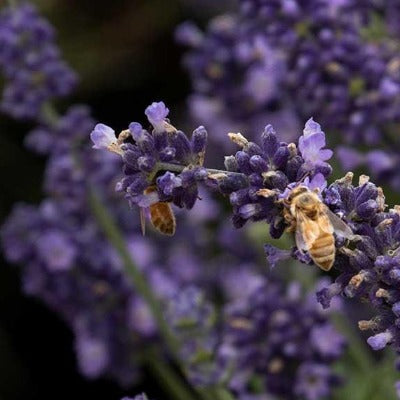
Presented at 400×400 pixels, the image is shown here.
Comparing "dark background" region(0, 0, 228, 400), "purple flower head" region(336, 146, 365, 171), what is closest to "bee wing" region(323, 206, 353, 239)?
"purple flower head" region(336, 146, 365, 171)

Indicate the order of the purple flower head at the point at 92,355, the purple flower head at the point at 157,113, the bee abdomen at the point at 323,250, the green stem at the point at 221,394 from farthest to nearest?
1. the purple flower head at the point at 92,355
2. the green stem at the point at 221,394
3. the purple flower head at the point at 157,113
4. the bee abdomen at the point at 323,250

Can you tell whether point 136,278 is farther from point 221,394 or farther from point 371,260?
point 371,260

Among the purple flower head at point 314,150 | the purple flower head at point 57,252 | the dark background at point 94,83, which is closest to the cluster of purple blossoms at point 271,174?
the purple flower head at point 314,150

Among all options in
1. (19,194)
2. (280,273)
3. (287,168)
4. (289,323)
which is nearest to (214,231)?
(280,273)

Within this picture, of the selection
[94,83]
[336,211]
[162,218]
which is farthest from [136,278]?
[94,83]

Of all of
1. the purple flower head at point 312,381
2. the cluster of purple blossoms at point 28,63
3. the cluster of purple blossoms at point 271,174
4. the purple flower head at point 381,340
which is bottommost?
the purple flower head at point 381,340

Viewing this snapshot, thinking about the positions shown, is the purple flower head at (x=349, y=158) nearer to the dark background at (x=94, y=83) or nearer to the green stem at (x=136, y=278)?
the green stem at (x=136, y=278)

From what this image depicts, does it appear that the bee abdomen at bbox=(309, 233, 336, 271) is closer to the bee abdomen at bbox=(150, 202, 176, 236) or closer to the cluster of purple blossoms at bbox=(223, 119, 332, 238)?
the cluster of purple blossoms at bbox=(223, 119, 332, 238)
